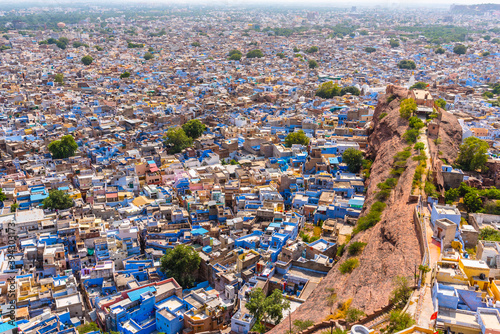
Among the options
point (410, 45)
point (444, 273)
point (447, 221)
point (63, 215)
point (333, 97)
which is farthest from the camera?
point (410, 45)

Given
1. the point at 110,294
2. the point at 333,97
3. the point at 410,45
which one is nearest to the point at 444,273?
the point at 110,294

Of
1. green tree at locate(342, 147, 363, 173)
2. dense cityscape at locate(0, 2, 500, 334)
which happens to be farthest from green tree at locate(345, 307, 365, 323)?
green tree at locate(342, 147, 363, 173)

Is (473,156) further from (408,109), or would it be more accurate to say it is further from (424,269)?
(424,269)

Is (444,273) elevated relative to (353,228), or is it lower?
elevated

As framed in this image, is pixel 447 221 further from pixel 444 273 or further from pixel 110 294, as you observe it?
pixel 110 294

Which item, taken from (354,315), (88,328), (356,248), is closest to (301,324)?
(354,315)

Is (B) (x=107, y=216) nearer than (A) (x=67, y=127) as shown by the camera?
Yes

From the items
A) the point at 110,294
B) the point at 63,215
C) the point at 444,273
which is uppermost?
the point at 444,273
